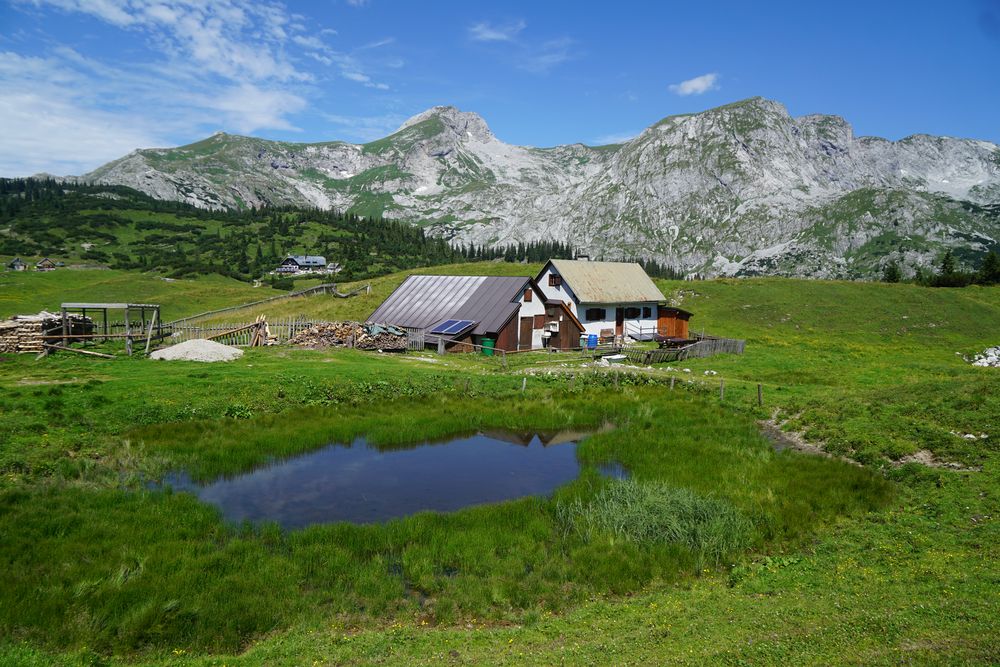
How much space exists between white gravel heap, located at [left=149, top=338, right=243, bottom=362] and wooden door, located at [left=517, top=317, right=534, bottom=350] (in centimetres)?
2441

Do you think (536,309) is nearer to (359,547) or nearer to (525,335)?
(525,335)

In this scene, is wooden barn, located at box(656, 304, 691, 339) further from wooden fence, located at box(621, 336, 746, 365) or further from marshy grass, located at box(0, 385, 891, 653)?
marshy grass, located at box(0, 385, 891, 653)

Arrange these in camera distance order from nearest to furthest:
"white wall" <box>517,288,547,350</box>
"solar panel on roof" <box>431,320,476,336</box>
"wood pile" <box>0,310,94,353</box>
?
1. "wood pile" <box>0,310,94,353</box>
2. "solar panel on roof" <box>431,320,476,336</box>
3. "white wall" <box>517,288,547,350</box>

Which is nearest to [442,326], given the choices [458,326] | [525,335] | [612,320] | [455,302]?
[458,326]

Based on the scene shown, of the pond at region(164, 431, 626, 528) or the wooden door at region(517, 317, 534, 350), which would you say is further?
the wooden door at region(517, 317, 534, 350)

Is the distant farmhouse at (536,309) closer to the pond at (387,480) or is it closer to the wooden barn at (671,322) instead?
the wooden barn at (671,322)

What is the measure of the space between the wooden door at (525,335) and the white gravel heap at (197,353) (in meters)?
24.4

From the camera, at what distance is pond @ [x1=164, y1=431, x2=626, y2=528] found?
17203 millimetres

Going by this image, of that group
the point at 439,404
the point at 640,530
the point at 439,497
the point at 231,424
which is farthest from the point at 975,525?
the point at 231,424

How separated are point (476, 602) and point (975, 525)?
540 inches

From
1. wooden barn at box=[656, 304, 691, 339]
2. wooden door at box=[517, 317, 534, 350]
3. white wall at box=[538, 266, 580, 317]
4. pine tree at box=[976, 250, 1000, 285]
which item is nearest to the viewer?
wooden door at box=[517, 317, 534, 350]

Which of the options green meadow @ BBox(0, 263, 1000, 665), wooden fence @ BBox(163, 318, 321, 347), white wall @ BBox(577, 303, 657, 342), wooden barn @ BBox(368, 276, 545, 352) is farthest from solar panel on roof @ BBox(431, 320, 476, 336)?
green meadow @ BBox(0, 263, 1000, 665)

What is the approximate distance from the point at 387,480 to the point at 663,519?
9794 mm

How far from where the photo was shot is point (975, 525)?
48.6ft
